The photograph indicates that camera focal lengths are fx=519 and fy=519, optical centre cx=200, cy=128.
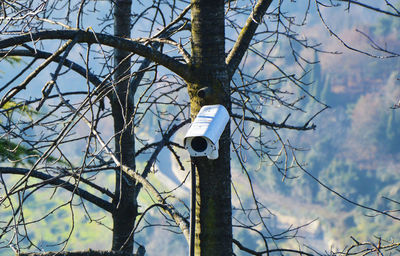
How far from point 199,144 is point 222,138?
0.83 ft

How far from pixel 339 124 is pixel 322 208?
42.5 feet

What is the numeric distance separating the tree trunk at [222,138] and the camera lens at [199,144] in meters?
0.17

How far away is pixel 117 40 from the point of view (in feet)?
6.75

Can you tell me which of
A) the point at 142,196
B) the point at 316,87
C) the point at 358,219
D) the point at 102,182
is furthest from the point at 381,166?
the point at 102,182

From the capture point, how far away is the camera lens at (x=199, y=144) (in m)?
1.92

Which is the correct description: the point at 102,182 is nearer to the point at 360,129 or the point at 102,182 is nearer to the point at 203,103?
the point at 360,129

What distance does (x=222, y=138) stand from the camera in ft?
7.09

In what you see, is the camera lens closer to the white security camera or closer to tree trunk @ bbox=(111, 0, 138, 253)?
the white security camera

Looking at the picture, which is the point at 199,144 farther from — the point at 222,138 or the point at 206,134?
the point at 222,138

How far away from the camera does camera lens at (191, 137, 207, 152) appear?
1.92 metres

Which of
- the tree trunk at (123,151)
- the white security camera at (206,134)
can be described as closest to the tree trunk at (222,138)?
the white security camera at (206,134)

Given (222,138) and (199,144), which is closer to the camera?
(199,144)

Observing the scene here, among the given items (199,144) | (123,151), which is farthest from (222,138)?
(123,151)

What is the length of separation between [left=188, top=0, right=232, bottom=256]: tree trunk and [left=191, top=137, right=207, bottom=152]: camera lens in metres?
0.17
